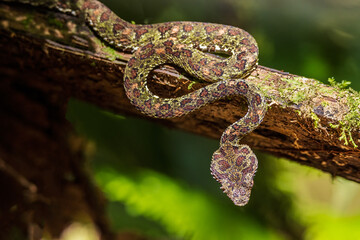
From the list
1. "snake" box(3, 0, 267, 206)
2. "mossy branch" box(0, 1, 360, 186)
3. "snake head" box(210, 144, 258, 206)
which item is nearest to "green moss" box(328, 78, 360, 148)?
"mossy branch" box(0, 1, 360, 186)

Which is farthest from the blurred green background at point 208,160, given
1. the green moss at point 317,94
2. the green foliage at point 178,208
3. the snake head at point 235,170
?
the snake head at point 235,170

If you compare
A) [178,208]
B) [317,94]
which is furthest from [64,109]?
[317,94]

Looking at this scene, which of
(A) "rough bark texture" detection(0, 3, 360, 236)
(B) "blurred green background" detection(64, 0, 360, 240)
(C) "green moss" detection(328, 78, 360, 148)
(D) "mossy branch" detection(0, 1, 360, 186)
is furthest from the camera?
(B) "blurred green background" detection(64, 0, 360, 240)

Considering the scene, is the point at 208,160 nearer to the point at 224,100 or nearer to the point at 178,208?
the point at 178,208

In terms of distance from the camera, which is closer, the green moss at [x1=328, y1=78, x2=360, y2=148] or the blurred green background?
the green moss at [x1=328, y1=78, x2=360, y2=148]

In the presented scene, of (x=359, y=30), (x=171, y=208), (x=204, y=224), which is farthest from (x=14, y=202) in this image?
(x=359, y=30)

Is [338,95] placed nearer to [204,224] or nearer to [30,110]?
[204,224]

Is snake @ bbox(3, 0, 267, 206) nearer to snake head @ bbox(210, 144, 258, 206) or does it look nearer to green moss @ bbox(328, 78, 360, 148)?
snake head @ bbox(210, 144, 258, 206)
